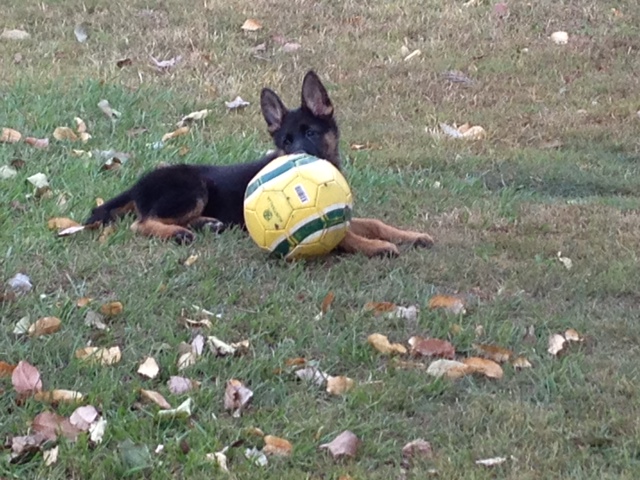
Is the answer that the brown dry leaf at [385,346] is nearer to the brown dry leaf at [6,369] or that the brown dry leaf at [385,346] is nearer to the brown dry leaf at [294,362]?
the brown dry leaf at [294,362]

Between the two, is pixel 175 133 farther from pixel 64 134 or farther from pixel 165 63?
pixel 165 63

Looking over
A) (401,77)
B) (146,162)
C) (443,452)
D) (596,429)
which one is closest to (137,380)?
(443,452)

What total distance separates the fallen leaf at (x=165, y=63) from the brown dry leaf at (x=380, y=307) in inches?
225

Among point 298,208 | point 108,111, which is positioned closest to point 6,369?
point 298,208

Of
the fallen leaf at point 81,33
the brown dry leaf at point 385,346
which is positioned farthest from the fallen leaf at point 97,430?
the fallen leaf at point 81,33

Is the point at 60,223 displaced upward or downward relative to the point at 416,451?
downward

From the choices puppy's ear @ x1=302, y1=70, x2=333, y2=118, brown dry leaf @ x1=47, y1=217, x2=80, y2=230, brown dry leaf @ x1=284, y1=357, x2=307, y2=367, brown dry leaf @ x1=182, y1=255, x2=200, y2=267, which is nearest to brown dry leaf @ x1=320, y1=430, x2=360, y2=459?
brown dry leaf @ x1=284, y1=357, x2=307, y2=367

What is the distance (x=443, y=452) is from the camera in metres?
→ 3.61

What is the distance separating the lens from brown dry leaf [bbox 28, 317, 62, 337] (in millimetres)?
4413

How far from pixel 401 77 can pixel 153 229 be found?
4862 mm

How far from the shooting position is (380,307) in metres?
4.84

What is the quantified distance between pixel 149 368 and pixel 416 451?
1172mm

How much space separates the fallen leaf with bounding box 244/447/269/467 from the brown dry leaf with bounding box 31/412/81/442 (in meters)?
0.61

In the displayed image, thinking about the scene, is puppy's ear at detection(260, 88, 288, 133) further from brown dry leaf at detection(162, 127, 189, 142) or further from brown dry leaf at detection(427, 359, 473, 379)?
brown dry leaf at detection(427, 359, 473, 379)
